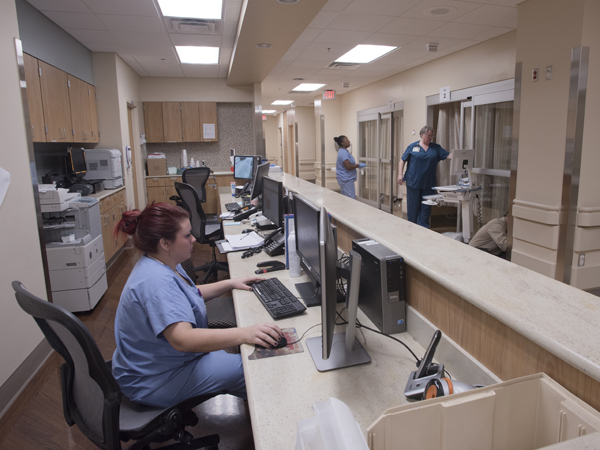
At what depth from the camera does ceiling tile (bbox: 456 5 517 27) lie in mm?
3969

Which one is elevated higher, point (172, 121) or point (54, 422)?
point (172, 121)

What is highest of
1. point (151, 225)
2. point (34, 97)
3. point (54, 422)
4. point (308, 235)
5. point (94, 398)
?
point (34, 97)

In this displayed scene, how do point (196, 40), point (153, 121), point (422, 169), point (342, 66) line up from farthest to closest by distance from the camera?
point (153, 121) < point (342, 66) < point (422, 169) < point (196, 40)

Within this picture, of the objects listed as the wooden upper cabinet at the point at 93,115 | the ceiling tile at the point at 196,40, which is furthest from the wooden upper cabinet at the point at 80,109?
the ceiling tile at the point at 196,40

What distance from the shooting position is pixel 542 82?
3.68 m

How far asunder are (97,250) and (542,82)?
4.39 metres

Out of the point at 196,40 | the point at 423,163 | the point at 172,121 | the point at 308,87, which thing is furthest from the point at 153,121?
the point at 423,163

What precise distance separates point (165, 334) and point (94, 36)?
15.7ft

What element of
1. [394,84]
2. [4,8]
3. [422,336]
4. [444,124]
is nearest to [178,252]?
[422,336]

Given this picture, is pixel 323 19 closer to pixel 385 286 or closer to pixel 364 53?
pixel 364 53

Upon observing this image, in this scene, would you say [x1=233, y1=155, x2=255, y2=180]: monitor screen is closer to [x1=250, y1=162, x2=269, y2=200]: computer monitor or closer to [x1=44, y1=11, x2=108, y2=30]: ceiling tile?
[x1=250, y1=162, x2=269, y2=200]: computer monitor

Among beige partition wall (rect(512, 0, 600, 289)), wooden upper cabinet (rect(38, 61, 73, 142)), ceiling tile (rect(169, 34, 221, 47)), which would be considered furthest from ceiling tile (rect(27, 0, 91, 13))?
beige partition wall (rect(512, 0, 600, 289))

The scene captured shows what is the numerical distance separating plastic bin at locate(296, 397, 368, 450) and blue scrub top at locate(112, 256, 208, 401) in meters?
0.80

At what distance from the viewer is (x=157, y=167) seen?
7301mm
